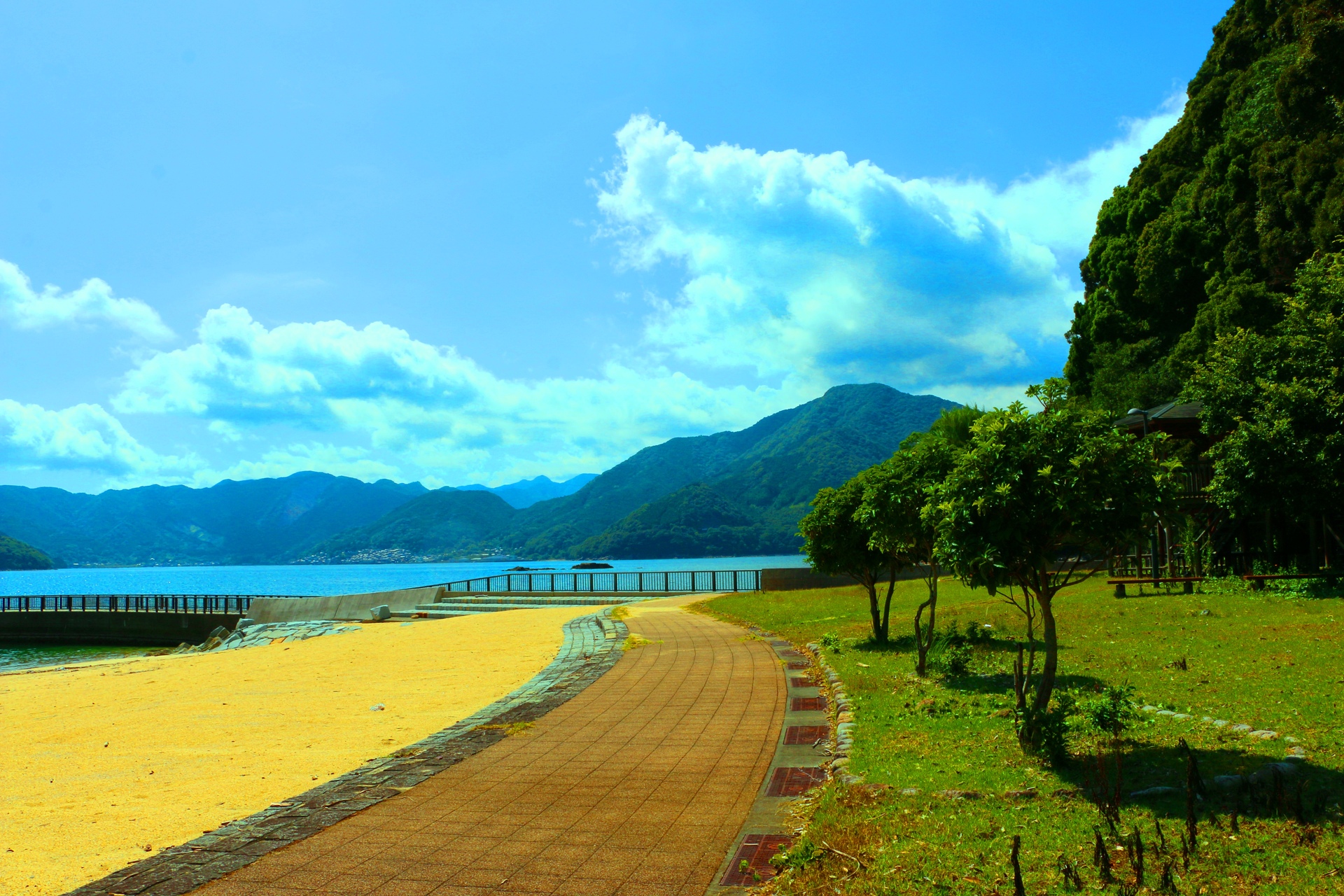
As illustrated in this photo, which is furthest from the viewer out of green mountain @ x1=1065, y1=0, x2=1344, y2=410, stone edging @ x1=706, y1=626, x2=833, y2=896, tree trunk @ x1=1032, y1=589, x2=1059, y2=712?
green mountain @ x1=1065, y1=0, x2=1344, y2=410

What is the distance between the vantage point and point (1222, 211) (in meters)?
35.8

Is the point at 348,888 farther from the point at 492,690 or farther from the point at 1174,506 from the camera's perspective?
the point at 492,690

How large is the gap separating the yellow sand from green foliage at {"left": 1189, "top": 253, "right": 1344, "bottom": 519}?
15.8 m

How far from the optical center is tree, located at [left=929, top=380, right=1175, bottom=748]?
6.17m

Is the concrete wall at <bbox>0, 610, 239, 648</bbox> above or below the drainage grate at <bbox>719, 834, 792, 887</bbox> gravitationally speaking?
below

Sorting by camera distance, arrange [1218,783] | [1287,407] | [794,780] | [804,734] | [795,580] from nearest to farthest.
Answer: [1218,783]
[794,780]
[804,734]
[1287,407]
[795,580]

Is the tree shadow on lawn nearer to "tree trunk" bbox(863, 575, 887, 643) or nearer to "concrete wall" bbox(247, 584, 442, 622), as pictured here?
"tree trunk" bbox(863, 575, 887, 643)

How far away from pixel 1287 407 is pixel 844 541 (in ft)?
37.9

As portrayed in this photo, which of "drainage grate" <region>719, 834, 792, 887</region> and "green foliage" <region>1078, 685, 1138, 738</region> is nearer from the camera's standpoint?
"drainage grate" <region>719, 834, 792, 887</region>

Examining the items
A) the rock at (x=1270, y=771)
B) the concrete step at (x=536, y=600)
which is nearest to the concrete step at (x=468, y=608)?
the concrete step at (x=536, y=600)

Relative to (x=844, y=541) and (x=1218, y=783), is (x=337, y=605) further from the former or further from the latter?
(x=1218, y=783)

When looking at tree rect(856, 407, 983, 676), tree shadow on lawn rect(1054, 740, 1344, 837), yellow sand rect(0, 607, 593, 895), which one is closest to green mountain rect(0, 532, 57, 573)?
yellow sand rect(0, 607, 593, 895)

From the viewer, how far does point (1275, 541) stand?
75.3 ft

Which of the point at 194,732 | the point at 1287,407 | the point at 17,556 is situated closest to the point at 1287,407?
the point at 1287,407
